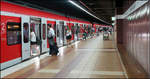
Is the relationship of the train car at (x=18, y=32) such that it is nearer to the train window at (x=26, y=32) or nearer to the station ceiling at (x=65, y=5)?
the train window at (x=26, y=32)

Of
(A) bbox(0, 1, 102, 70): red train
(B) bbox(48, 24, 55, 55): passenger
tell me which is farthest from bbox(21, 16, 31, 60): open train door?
(B) bbox(48, 24, 55, 55): passenger

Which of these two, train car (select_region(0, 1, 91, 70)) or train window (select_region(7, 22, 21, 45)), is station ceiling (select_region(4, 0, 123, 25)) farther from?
train window (select_region(7, 22, 21, 45))

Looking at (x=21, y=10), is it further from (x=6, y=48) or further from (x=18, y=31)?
(x=6, y=48)

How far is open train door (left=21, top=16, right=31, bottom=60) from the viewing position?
27.3 feet

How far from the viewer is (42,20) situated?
1085cm

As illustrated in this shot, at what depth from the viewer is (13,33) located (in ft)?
25.0

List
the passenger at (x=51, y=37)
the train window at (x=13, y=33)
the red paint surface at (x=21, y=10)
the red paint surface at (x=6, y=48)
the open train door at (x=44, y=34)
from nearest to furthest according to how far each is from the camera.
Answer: the red paint surface at (x=6, y=48), the red paint surface at (x=21, y=10), the train window at (x=13, y=33), the passenger at (x=51, y=37), the open train door at (x=44, y=34)

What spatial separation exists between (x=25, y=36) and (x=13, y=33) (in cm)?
99

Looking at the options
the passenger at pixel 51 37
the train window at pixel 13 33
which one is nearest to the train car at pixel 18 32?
the train window at pixel 13 33

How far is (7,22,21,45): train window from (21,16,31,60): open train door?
0.81ft

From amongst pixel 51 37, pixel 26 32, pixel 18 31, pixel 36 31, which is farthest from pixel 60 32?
pixel 18 31

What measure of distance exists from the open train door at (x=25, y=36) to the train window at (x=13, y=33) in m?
0.25

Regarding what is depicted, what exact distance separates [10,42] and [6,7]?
3.93 feet

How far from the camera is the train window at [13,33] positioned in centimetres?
730
